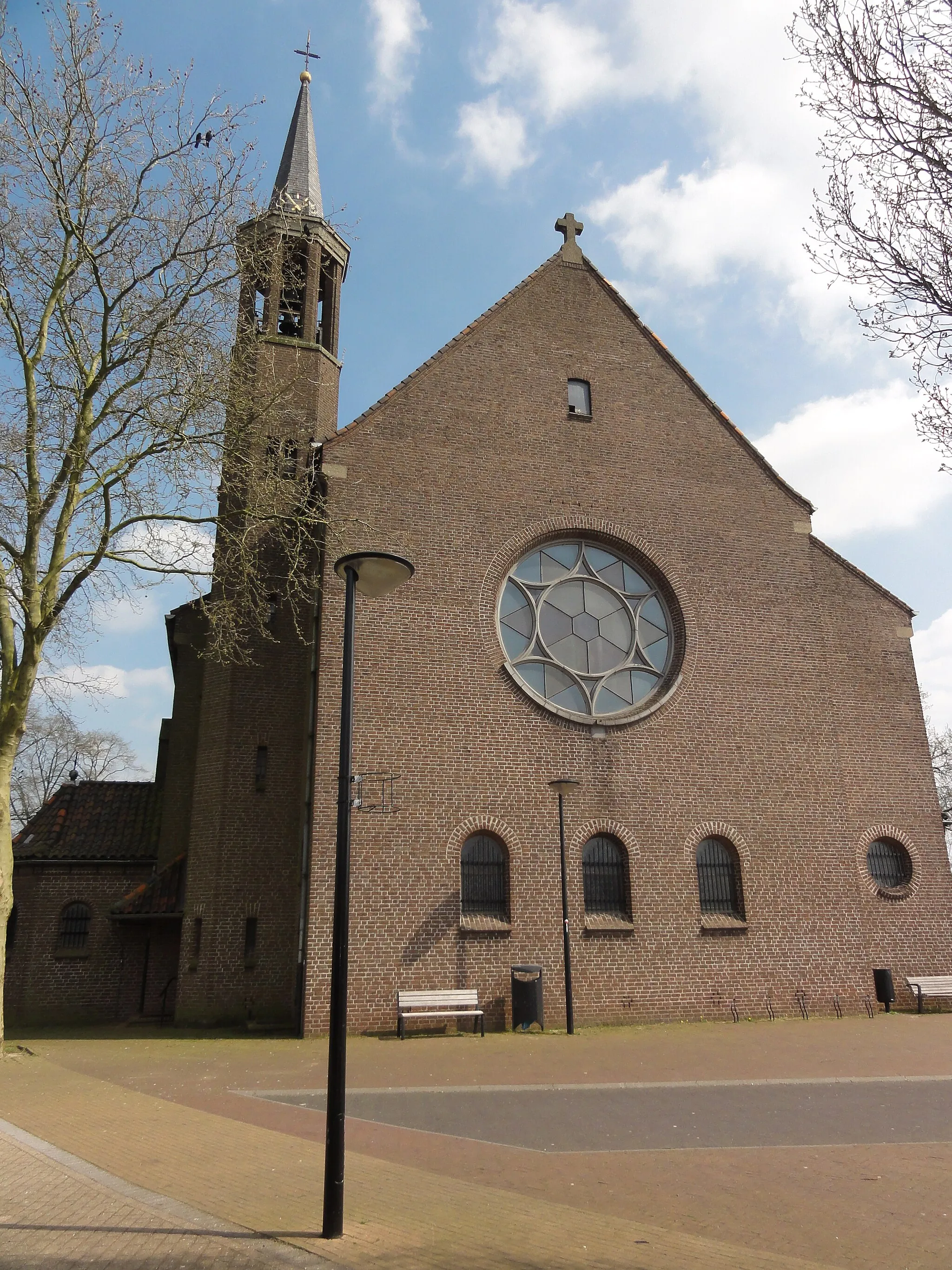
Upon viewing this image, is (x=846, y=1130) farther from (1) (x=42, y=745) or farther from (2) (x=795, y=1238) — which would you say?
(1) (x=42, y=745)

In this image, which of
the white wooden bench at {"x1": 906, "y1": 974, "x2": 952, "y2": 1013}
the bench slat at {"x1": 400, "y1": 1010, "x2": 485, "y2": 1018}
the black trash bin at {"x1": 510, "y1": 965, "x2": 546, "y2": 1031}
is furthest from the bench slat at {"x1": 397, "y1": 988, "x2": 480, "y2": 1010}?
the white wooden bench at {"x1": 906, "y1": 974, "x2": 952, "y2": 1013}

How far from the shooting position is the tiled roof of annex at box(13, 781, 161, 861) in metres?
19.6

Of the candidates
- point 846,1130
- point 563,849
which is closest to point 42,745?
point 563,849

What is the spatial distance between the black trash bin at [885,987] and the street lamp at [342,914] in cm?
1414

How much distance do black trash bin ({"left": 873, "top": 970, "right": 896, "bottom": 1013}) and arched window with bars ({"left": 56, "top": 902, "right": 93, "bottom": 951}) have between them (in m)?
15.7

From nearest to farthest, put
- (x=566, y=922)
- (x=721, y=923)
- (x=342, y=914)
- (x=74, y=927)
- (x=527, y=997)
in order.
Result: (x=342, y=914) → (x=527, y=997) → (x=566, y=922) → (x=721, y=923) → (x=74, y=927)

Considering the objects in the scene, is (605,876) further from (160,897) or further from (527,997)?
(160,897)

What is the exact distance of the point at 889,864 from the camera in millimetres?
18906

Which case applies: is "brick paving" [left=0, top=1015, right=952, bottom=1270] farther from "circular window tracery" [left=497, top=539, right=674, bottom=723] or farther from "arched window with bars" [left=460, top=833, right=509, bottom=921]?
"circular window tracery" [left=497, top=539, right=674, bottom=723]

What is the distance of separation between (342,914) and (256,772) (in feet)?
38.2

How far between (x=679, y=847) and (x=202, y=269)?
12.6 meters

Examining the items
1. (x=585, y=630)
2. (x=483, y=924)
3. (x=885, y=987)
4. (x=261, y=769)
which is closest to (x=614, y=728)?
(x=585, y=630)

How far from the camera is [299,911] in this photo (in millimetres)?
15906

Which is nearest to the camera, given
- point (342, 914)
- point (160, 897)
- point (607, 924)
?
point (342, 914)
